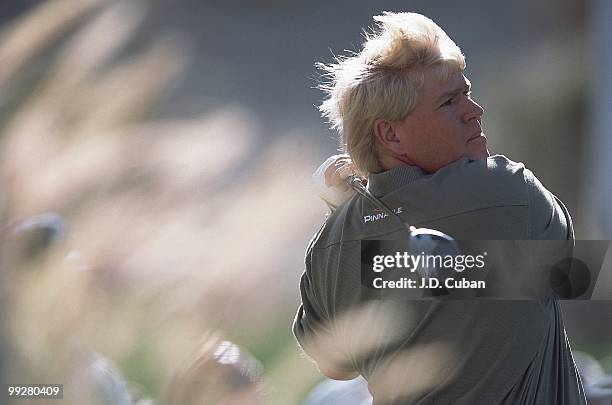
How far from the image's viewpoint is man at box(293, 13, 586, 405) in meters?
1.27

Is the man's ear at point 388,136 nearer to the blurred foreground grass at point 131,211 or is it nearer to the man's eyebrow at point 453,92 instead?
the man's eyebrow at point 453,92

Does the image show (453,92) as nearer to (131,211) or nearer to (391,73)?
(391,73)

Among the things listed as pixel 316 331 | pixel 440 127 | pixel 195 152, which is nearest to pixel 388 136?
pixel 440 127

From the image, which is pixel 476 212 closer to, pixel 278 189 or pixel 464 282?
pixel 464 282

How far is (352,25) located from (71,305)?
112 centimetres

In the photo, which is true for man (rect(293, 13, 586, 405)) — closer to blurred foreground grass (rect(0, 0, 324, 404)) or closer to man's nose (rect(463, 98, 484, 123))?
man's nose (rect(463, 98, 484, 123))

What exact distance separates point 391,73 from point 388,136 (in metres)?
0.10

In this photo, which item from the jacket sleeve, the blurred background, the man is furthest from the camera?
the blurred background

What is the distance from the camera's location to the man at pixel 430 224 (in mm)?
1273

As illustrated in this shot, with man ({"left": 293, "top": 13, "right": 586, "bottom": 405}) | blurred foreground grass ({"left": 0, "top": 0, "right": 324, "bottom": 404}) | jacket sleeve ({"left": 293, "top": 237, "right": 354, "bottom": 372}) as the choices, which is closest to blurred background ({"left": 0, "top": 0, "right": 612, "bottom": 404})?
blurred foreground grass ({"left": 0, "top": 0, "right": 324, "bottom": 404})

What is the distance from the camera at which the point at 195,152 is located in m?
2.54

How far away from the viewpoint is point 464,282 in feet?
4.21

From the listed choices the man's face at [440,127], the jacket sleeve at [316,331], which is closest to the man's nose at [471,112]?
the man's face at [440,127]

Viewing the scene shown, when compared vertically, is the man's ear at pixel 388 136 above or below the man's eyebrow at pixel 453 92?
below
